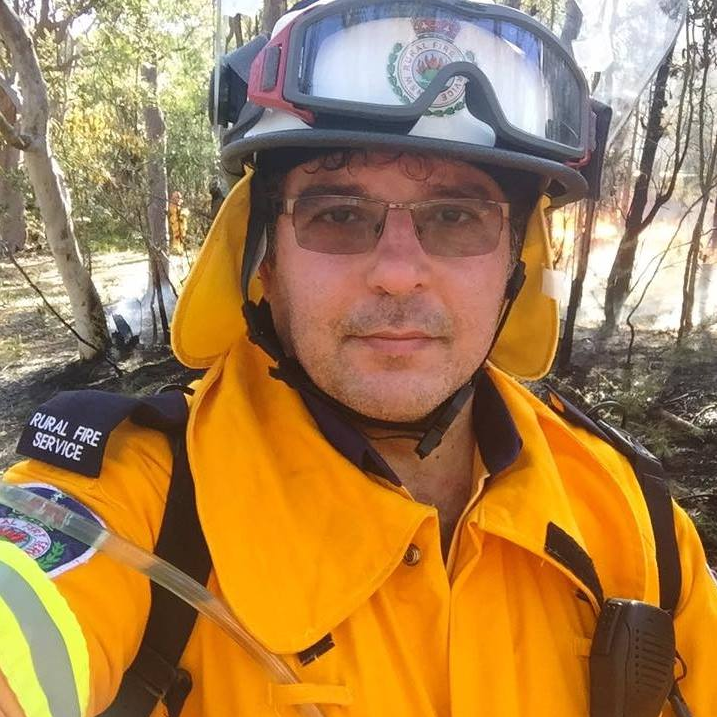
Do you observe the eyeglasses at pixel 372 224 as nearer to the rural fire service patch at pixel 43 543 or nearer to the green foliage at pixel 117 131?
the rural fire service patch at pixel 43 543

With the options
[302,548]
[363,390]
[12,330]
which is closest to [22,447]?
[302,548]

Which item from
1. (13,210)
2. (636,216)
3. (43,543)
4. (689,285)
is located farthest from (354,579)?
(13,210)

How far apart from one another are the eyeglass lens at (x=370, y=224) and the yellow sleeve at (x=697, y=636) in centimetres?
99

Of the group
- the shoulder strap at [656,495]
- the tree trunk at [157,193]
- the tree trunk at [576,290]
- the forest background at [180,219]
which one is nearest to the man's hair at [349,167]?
the shoulder strap at [656,495]

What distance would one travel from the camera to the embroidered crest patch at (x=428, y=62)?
5.77 ft

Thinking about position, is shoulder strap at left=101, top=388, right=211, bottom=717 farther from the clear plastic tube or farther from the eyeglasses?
the eyeglasses

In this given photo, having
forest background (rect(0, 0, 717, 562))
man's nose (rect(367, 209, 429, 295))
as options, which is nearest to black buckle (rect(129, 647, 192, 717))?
man's nose (rect(367, 209, 429, 295))

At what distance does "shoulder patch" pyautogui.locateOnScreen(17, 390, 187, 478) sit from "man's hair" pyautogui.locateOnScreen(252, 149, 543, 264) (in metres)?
0.61

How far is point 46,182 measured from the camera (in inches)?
361

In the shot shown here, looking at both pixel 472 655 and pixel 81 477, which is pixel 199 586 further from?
pixel 472 655

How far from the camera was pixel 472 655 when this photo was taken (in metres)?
1.47

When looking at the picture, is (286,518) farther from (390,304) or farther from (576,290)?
(576,290)

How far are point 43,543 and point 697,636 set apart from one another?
5.00 ft

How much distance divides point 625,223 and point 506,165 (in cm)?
882
